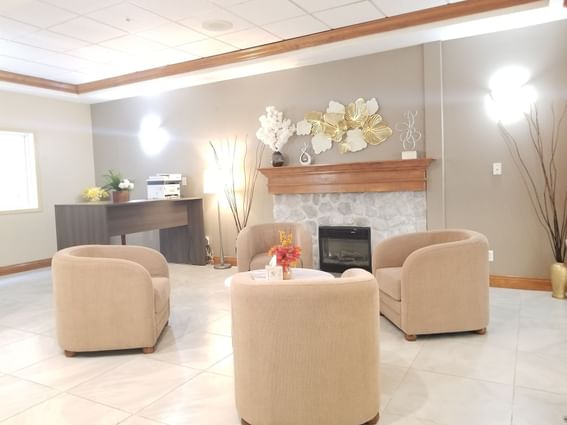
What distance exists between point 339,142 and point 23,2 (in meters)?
3.35

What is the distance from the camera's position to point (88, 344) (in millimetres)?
2912

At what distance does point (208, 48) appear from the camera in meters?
4.82

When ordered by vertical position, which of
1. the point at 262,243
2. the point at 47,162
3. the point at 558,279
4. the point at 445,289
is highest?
the point at 47,162

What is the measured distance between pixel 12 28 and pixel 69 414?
367cm

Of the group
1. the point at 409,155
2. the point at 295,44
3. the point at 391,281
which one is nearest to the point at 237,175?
the point at 295,44

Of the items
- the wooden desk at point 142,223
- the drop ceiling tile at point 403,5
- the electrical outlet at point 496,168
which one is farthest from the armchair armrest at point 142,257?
the electrical outlet at point 496,168

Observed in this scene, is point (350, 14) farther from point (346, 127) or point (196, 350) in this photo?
point (196, 350)

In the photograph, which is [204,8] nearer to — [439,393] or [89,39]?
[89,39]

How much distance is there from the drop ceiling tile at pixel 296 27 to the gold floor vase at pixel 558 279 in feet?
10.5

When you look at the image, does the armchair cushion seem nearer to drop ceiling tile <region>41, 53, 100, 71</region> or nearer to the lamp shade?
the lamp shade

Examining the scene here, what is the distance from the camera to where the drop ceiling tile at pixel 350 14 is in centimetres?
380

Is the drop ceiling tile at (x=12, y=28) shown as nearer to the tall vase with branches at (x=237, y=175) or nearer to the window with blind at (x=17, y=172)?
the window with blind at (x=17, y=172)

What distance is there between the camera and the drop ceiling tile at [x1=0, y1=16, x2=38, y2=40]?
3872mm

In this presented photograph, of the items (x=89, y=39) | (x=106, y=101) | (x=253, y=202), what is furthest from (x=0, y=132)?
(x=253, y=202)
